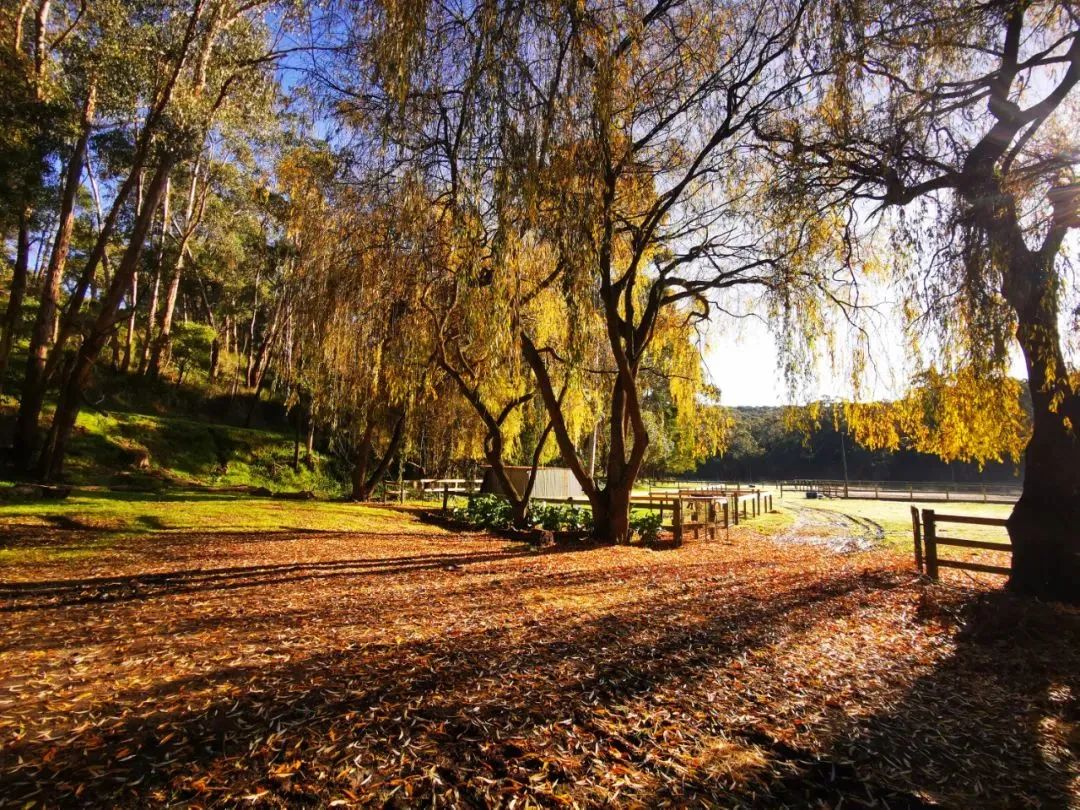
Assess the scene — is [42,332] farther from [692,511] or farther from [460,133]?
[692,511]

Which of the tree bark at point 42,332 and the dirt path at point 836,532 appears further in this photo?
the dirt path at point 836,532

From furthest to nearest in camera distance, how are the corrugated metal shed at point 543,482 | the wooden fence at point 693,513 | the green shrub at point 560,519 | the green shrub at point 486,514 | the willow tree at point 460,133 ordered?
the corrugated metal shed at point 543,482 < the green shrub at point 486,514 < the green shrub at point 560,519 < the wooden fence at point 693,513 < the willow tree at point 460,133

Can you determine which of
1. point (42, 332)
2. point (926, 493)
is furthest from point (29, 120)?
point (926, 493)

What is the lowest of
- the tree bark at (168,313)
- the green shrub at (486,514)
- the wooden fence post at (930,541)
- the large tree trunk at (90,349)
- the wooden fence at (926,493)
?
the wooden fence at (926,493)

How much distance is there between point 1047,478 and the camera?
6.17m

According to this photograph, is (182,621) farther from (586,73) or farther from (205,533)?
(586,73)

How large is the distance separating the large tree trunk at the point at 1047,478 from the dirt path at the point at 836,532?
4763mm

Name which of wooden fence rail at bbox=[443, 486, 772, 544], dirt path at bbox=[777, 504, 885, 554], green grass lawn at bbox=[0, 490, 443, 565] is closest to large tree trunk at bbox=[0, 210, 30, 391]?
green grass lawn at bbox=[0, 490, 443, 565]

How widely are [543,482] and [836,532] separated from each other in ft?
39.5

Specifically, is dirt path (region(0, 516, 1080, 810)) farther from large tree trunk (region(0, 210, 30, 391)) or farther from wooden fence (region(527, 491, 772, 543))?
large tree trunk (region(0, 210, 30, 391))

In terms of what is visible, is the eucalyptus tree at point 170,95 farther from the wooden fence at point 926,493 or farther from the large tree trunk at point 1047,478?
the wooden fence at point 926,493

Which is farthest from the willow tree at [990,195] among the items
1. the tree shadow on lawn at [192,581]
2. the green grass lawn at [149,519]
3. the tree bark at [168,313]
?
the tree bark at [168,313]

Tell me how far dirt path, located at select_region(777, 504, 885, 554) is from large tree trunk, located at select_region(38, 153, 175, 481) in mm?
14826

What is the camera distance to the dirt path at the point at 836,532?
1255 cm
